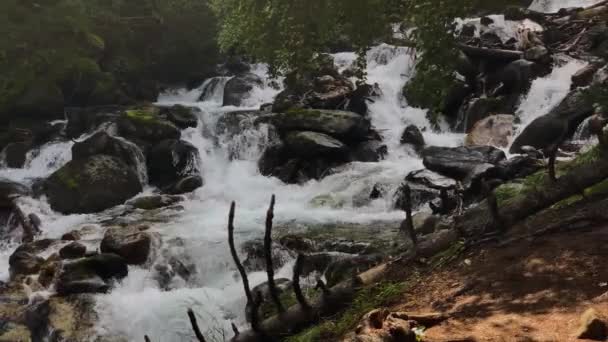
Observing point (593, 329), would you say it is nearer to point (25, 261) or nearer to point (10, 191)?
point (25, 261)

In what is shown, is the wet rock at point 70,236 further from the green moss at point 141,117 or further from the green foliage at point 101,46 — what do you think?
the green foliage at point 101,46

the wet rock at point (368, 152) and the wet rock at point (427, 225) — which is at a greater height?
the wet rock at point (368, 152)

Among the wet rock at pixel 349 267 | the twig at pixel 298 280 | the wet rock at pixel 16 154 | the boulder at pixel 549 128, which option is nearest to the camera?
the twig at pixel 298 280

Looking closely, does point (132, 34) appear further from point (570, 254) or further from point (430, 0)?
point (570, 254)

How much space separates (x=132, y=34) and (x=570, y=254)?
29203 millimetres

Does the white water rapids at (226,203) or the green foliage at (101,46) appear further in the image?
the green foliage at (101,46)

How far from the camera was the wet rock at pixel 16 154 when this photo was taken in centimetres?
1988

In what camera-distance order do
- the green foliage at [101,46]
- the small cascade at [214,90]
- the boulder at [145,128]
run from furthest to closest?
the small cascade at [214,90], the green foliage at [101,46], the boulder at [145,128]

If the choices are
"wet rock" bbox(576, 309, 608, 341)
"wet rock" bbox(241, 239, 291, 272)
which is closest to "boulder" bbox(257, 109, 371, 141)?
"wet rock" bbox(241, 239, 291, 272)

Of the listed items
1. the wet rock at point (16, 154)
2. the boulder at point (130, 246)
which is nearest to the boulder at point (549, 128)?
the boulder at point (130, 246)

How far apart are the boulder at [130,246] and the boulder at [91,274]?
9.6 inches

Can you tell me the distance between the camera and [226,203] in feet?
54.7

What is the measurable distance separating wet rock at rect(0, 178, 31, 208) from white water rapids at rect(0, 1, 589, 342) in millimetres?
486

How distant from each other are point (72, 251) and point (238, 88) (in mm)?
16224
